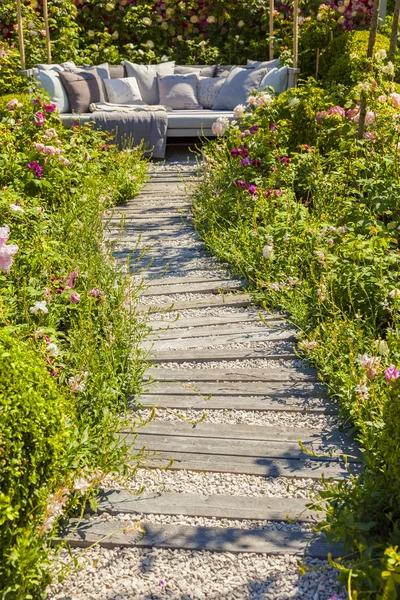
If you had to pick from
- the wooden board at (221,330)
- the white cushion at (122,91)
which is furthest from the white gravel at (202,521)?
the white cushion at (122,91)

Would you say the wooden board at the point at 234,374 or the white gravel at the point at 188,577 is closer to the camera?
the white gravel at the point at 188,577

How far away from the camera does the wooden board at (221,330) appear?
364 cm

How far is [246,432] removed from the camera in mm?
2770

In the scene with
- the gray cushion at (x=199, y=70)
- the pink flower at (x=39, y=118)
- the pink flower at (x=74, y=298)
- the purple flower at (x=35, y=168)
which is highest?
the pink flower at (x=39, y=118)

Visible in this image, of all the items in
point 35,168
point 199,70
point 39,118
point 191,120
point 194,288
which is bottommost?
point 194,288

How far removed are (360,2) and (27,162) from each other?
6.41 m

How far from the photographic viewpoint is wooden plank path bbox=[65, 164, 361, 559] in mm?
2230

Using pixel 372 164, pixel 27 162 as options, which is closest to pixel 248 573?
pixel 372 164

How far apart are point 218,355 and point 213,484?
3.34 feet

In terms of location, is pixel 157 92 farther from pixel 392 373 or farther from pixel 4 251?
pixel 392 373

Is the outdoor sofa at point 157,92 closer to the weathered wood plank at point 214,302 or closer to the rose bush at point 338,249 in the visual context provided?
the rose bush at point 338,249

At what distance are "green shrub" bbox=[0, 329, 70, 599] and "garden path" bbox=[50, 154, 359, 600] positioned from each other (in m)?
0.20

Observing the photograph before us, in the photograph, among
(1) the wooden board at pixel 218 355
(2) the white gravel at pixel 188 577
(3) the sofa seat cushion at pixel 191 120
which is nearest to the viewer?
(2) the white gravel at pixel 188 577

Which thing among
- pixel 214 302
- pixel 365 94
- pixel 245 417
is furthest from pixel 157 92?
pixel 245 417
